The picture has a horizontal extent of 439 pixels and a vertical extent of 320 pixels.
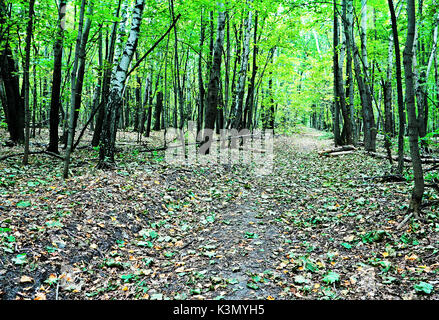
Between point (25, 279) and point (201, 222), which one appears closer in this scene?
point (25, 279)

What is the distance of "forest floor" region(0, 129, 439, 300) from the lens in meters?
3.58

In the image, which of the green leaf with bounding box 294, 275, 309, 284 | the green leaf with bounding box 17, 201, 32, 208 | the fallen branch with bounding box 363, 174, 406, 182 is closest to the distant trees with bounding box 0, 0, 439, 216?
the fallen branch with bounding box 363, 174, 406, 182

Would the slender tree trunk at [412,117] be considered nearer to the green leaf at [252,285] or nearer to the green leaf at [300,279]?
the green leaf at [300,279]

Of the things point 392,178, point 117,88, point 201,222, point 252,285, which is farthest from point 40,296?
point 392,178

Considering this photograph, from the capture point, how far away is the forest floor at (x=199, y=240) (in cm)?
358

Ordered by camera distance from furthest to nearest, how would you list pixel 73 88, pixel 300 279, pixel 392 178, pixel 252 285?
pixel 392 178
pixel 73 88
pixel 300 279
pixel 252 285

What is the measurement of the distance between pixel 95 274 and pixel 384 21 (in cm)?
2129

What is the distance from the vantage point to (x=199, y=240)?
17.2 ft

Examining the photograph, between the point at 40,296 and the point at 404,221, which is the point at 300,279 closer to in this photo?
the point at 404,221

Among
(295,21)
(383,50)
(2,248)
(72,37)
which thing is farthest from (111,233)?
(383,50)

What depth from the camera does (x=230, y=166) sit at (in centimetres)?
1094

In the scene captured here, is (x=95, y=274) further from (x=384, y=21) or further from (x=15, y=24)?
(x=384, y=21)
